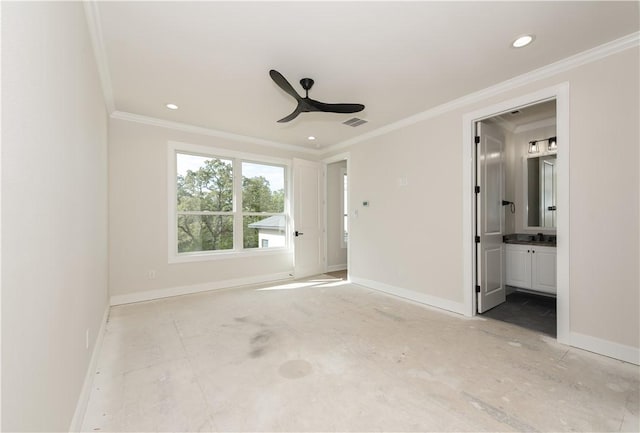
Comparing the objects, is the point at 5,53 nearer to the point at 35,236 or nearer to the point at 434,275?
the point at 35,236

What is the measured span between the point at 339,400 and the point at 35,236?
188 centimetres

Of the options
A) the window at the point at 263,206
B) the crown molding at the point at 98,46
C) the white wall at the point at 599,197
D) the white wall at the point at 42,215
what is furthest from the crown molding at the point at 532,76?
the white wall at the point at 42,215

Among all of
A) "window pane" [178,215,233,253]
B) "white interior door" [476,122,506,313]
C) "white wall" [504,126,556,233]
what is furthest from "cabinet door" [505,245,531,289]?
"window pane" [178,215,233,253]

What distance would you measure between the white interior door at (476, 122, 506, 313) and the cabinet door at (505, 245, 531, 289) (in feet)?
0.73

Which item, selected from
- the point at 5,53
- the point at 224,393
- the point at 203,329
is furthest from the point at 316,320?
the point at 5,53

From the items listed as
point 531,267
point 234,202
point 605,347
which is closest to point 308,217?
point 234,202

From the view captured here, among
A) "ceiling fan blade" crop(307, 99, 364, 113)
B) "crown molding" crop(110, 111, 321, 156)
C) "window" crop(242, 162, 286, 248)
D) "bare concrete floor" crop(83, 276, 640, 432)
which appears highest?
"crown molding" crop(110, 111, 321, 156)

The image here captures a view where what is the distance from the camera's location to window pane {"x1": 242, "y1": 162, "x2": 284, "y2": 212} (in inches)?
203

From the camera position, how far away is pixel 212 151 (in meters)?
4.73

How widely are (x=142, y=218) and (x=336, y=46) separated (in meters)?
3.58

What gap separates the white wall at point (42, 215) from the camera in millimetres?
869

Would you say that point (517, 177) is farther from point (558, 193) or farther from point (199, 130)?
point (199, 130)

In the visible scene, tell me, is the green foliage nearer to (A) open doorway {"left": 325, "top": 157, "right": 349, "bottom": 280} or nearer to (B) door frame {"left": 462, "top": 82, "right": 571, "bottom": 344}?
(A) open doorway {"left": 325, "top": 157, "right": 349, "bottom": 280}

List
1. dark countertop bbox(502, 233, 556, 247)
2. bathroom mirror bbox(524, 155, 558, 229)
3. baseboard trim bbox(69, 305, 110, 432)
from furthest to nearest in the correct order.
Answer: bathroom mirror bbox(524, 155, 558, 229) → dark countertop bbox(502, 233, 556, 247) → baseboard trim bbox(69, 305, 110, 432)
